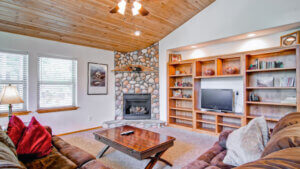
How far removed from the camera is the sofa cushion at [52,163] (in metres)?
1.62

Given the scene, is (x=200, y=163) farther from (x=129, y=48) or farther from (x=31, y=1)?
(x=129, y=48)

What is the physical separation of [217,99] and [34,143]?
3795 mm

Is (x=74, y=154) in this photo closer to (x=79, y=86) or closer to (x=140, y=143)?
(x=140, y=143)

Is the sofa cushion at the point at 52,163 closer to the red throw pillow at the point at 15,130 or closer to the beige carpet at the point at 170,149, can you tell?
the red throw pillow at the point at 15,130

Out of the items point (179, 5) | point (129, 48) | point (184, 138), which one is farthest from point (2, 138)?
point (129, 48)

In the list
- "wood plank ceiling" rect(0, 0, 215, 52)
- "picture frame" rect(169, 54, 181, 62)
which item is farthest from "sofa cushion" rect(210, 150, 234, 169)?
"picture frame" rect(169, 54, 181, 62)

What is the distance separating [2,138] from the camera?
1.39 meters

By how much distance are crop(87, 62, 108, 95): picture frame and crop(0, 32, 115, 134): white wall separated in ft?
0.38

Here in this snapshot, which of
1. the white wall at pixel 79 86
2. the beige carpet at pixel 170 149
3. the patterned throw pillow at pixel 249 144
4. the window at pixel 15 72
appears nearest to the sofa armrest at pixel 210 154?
the patterned throw pillow at pixel 249 144

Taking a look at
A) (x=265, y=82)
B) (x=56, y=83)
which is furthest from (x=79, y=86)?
(x=265, y=82)

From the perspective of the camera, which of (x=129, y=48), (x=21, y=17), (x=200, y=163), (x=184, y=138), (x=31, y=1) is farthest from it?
(x=129, y=48)

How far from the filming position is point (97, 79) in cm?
500

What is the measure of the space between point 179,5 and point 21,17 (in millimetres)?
3213

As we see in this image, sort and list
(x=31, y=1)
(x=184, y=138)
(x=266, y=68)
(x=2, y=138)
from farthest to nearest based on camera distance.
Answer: (x=184, y=138) < (x=266, y=68) < (x=31, y=1) < (x=2, y=138)
